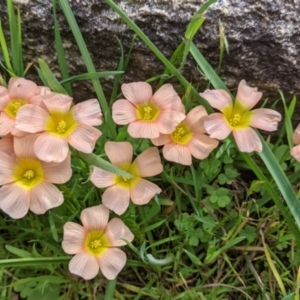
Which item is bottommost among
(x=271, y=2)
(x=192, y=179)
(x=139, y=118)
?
(x=192, y=179)

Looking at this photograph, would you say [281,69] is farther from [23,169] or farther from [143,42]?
[23,169]

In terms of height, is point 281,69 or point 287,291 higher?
point 281,69

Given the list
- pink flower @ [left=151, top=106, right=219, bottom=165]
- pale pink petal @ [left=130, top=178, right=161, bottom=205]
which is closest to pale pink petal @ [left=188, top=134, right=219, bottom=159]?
pink flower @ [left=151, top=106, right=219, bottom=165]

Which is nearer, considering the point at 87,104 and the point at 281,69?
the point at 87,104

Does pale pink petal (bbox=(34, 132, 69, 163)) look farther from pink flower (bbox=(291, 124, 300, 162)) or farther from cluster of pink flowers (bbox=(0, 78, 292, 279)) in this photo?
pink flower (bbox=(291, 124, 300, 162))

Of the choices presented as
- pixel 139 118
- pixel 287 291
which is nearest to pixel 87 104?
pixel 139 118

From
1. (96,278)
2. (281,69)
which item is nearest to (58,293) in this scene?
(96,278)
